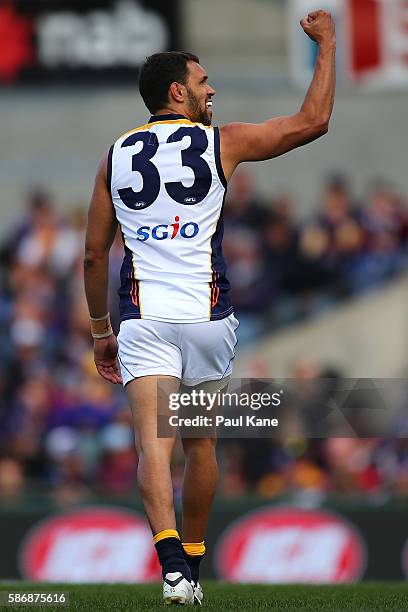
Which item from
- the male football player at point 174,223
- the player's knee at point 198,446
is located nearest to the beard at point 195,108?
the male football player at point 174,223

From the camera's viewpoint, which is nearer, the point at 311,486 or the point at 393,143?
the point at 311,486

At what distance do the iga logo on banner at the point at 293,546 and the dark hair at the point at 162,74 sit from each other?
547 cm

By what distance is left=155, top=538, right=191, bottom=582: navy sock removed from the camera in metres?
5.17

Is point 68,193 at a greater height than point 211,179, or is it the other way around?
point 211,179

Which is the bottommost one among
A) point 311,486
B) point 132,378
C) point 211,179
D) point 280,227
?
point 311,486

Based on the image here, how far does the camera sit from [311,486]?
11.5 m

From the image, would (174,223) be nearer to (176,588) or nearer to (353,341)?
(176,588)

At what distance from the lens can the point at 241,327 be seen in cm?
1425

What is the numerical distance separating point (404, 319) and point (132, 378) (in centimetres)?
986

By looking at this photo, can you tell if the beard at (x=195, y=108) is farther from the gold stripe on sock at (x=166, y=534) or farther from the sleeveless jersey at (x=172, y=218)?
the gold stripe on sock at (x=166, y=534)

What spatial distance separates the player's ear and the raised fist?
558mm

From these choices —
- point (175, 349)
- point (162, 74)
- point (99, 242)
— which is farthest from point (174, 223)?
point (162, 74)

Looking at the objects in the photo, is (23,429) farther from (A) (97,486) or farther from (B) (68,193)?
(B) (68,193)

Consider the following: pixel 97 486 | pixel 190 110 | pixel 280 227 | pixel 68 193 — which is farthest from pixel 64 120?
pixel 190 110
